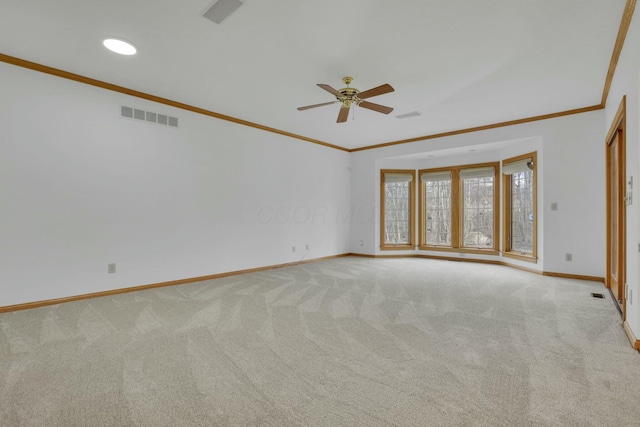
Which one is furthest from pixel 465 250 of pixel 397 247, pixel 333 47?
pixel 333 47

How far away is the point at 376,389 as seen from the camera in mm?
1844

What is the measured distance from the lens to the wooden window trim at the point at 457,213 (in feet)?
20.9

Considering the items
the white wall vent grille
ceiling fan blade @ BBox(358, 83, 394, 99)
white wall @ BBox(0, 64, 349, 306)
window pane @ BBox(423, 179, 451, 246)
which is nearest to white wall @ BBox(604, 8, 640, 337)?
ceiling fan blade @ BBox(358, 83, 394, 99)

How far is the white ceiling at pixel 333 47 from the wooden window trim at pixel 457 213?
2.17 metres

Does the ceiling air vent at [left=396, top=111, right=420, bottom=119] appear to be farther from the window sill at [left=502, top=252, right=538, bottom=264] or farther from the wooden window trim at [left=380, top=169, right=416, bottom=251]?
the window sill at [left=502, top=252, right=538, bottom=264]

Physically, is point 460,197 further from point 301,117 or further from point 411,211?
point 301,117

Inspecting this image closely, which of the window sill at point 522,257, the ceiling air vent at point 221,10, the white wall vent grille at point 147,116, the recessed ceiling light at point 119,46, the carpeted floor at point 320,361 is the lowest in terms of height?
the carpeted floor at point 320,361

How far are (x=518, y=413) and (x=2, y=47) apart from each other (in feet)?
17.3

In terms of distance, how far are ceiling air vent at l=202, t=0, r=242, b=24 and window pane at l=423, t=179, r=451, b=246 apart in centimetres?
597

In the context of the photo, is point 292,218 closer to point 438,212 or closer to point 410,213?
point 410,213

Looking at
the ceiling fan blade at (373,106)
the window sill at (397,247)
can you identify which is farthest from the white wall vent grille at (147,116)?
the window sill at (397,247)

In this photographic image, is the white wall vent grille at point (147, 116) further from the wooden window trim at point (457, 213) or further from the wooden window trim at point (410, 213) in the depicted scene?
the wooden window trim at point (457, 213)

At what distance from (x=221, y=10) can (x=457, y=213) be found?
6.16 metres

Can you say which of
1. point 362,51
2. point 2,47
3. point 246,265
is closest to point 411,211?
point 246,265
